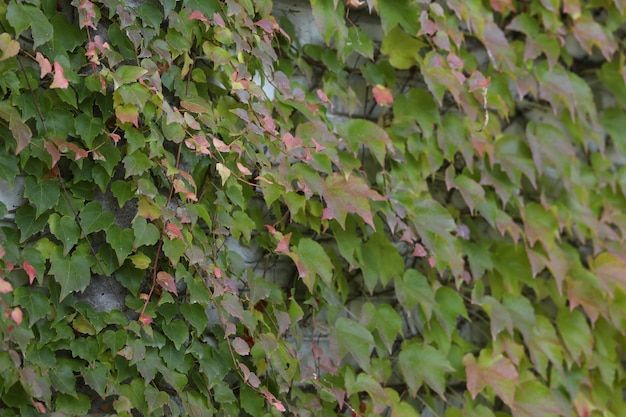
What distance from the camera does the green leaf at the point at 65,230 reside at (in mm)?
1515

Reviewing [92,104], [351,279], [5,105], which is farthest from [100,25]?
[351,279]

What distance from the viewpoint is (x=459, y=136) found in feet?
6.90

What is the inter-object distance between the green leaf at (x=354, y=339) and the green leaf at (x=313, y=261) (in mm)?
129

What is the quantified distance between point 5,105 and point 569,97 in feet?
5.26

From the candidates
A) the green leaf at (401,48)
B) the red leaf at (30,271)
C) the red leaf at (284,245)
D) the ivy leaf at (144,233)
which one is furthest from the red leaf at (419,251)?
the red leaf at (30,271)

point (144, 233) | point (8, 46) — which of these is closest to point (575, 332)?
point (144, 233)

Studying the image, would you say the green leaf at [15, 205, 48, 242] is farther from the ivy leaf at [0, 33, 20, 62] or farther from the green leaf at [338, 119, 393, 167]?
the green leaf at [338, 119, 393, 167]

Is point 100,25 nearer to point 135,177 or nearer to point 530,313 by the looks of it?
point 135,177

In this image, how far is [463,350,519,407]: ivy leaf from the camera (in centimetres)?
200

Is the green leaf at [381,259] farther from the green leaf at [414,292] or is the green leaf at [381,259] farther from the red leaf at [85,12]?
the red leaf at [85,12]

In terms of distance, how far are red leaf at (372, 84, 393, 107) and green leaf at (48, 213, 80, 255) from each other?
0.86 meters

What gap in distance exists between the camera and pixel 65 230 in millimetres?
1526

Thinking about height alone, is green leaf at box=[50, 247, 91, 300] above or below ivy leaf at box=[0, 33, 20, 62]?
below

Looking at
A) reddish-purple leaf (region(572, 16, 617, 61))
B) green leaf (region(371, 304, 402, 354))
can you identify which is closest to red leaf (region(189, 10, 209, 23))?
green leaf (region(371, 304, 402, 354))
